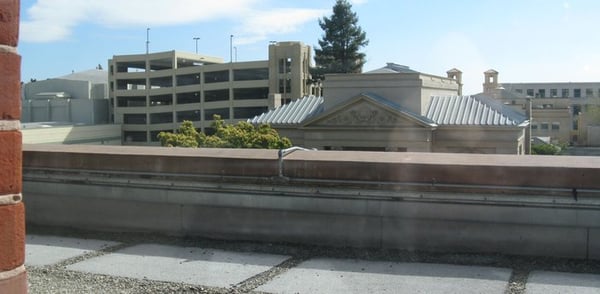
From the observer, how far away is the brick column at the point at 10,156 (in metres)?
1.41

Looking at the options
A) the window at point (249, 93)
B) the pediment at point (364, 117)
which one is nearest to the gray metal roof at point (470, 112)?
the pediment at point (364, 117)

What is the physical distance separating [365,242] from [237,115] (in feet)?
282

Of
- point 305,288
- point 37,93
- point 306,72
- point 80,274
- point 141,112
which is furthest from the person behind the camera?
point 37,93

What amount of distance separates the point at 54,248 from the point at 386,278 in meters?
3.09

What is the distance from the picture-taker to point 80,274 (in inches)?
181

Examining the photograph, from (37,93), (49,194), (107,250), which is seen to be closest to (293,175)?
(107,250)

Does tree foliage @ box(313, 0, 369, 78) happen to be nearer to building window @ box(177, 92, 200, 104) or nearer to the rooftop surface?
building window @ box(177, 92, 200, 104)

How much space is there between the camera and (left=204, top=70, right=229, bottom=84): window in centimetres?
9212

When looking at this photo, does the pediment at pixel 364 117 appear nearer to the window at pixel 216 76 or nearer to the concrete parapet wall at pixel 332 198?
the concrete parapet wall at pixel 332 198

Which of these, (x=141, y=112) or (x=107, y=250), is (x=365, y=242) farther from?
(x=141, y=112)

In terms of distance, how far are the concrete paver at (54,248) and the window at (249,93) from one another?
8454 centimetres

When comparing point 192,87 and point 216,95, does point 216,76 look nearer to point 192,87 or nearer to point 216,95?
point 216,95

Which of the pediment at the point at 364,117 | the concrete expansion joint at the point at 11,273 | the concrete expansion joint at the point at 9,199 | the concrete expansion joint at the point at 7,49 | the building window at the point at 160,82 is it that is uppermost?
the building window at the point at 160,82

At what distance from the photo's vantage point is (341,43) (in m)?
82.9
